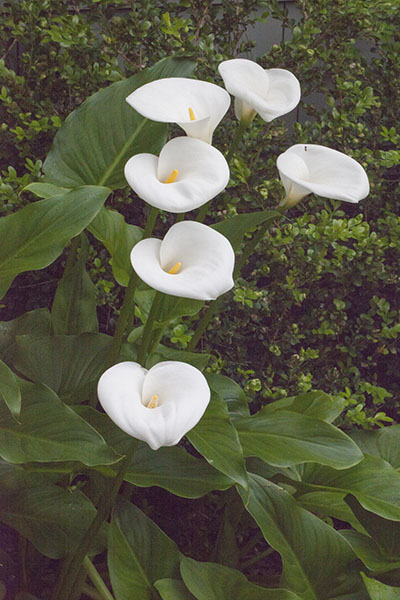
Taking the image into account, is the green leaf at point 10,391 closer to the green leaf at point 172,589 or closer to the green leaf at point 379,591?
the green leaf at point 172,589

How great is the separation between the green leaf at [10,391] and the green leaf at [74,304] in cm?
37

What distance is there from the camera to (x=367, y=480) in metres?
1.06

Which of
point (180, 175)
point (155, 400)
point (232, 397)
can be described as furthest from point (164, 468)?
point (180, 175)

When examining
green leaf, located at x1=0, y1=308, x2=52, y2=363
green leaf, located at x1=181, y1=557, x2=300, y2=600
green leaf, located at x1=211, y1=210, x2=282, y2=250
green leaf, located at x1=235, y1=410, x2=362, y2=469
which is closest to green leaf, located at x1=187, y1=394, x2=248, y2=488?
green leaf, located at x1=235, y1=410, x2=362, y2=469

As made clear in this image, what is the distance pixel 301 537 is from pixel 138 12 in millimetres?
1111

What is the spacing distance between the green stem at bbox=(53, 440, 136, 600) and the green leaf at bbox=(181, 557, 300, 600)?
0.14 meters

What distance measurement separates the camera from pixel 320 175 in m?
0.99

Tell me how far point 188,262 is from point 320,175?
30 cm

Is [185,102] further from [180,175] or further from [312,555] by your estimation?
[312,555]

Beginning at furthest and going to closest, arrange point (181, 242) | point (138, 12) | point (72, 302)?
1. point (138, 12)
2. point (72, 302)
3. point (181, 242)

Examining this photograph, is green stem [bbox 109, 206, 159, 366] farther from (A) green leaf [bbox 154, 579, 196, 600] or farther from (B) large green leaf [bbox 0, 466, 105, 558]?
(A) green leaf [bbox 154, 579, 196, 600]

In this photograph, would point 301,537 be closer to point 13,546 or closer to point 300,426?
point 300,426

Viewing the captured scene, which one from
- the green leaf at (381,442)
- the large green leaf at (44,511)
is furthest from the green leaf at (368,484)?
the large green leaf at (44,511)

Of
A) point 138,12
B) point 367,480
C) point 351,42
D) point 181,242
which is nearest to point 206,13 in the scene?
point 138,12
